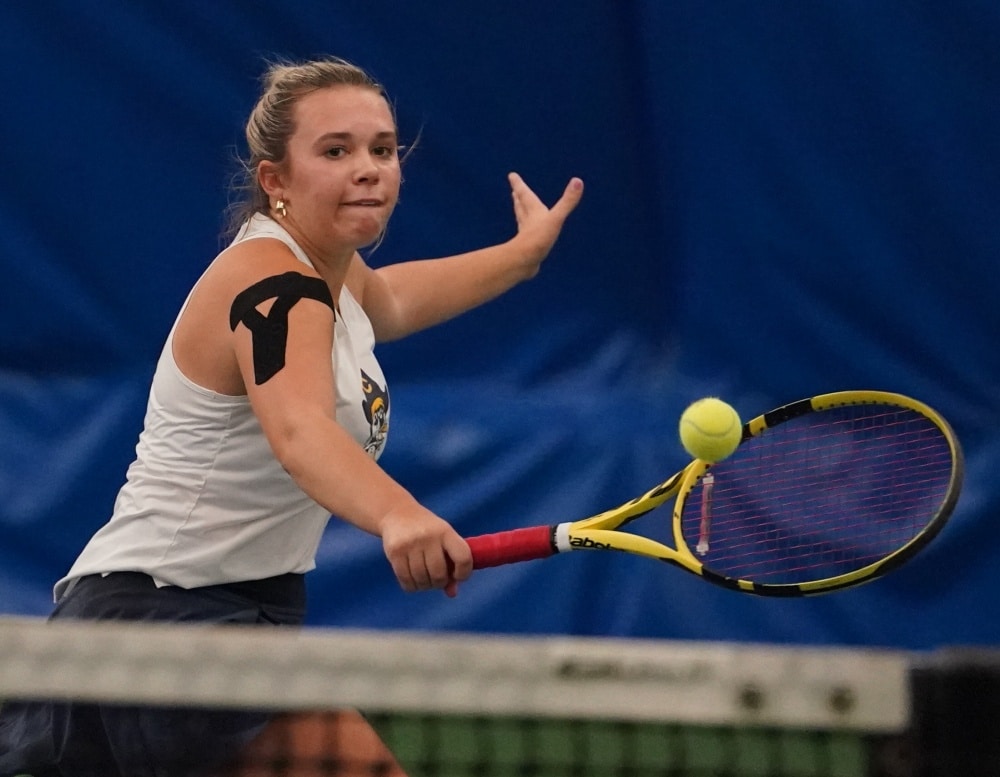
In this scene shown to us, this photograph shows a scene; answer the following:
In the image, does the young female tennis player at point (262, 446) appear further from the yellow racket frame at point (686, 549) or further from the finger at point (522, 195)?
the finger at point (522, 195)

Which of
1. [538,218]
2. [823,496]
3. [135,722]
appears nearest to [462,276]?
[538,218]

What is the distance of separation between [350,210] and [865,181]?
1.34m

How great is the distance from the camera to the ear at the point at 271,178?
2.46m

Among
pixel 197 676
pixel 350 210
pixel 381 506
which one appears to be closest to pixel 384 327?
pixel 350 210

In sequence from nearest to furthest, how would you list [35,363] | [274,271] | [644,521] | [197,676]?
1. [197,676]
2. [274,271]
3. [644,521]
4. [35,363]

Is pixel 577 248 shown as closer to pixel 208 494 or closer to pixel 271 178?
pixel 271 178

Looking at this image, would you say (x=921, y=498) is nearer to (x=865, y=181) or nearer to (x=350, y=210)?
(x=865, y=181)

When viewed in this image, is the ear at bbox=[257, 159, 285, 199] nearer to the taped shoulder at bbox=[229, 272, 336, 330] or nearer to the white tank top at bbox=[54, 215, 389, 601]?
the white tank top at bbox=[54, 215, 389, 601]

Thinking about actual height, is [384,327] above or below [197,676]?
above

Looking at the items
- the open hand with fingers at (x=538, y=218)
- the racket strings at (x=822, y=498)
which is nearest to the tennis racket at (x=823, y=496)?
the racket strings at (x=822, y=498)

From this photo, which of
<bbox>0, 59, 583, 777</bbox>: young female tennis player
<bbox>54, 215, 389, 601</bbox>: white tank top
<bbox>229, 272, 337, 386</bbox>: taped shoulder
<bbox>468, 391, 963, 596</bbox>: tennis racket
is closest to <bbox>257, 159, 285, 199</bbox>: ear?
<bbox>0, 59, 583, 777</bbox>: young female tennis player

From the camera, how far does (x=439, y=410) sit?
12.0 ft

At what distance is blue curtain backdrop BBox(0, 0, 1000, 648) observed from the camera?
3289 mm

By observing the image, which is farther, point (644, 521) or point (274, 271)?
point (644, 521)
